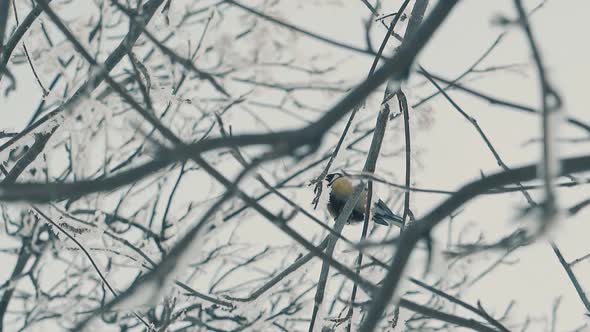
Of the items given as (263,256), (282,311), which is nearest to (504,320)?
(282,311)

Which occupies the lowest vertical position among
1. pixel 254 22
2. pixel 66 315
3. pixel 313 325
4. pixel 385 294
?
pixel 385 294

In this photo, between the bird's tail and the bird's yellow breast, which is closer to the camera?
the bird's tail

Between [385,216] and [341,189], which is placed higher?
[341,189]

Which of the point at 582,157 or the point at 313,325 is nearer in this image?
the point at 582,157

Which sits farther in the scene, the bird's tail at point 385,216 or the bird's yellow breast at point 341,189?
the bird's yellow breast at point 341,189

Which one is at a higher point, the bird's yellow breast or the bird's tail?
the bird's yellow breast

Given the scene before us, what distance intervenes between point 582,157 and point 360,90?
33cm

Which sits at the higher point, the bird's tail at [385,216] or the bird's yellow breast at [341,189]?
the bird's yellow breast at [341,189]

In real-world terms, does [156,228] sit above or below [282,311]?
above

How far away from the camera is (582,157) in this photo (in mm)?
1053

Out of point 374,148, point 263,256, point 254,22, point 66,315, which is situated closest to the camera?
point 374,148

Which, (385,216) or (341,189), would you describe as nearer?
(385,216)

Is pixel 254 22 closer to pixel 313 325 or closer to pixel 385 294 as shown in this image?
pixel 313 325

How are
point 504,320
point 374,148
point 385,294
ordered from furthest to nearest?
1. point 504,320
2. point 374,148
3. point 385,294
